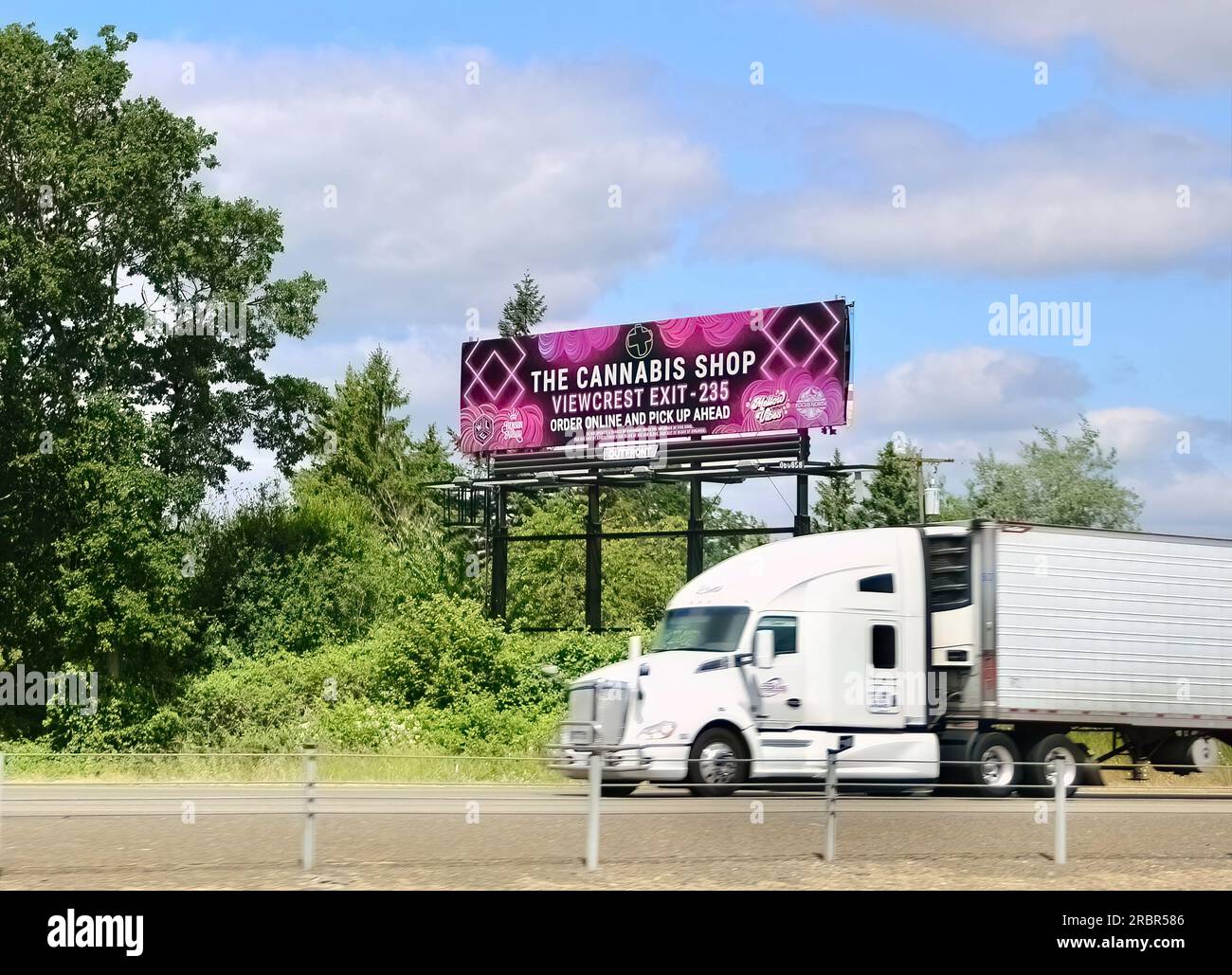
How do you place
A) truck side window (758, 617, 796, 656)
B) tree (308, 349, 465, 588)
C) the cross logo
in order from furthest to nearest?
tree (308, 349, 465, 588) < the cross logo < truck side window (758, 617, 796, 656)

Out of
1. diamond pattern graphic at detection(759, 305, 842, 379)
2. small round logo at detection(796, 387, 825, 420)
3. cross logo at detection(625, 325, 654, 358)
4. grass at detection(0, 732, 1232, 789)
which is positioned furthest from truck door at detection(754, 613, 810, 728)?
cross logo at detection(625, 325, 654, 358)

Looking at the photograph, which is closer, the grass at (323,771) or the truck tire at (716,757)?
the truck tire at (716,757)

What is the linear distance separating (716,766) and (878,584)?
14.1 ft

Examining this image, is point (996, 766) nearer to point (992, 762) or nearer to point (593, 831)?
point (992, 762)

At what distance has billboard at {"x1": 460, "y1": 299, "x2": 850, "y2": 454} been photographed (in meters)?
45.2

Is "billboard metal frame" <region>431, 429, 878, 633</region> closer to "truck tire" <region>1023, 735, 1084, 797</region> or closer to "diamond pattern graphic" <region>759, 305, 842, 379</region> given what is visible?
"diamond pattern graphic" <region>759, 305, 842, 379</region>

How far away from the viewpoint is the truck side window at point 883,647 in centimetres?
2678

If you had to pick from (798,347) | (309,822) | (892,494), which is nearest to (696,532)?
(798,347)

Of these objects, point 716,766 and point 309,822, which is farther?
point 716,766

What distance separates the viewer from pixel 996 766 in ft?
88.7

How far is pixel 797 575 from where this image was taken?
26.2 m

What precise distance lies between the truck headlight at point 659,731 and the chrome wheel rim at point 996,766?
546 cm

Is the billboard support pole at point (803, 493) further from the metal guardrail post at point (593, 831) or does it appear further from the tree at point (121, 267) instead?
the metal guardrail post at point (593, 831)

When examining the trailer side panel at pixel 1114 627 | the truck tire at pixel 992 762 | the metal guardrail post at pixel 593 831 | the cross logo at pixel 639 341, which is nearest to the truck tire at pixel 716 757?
the truck tire at pixel 992 762
